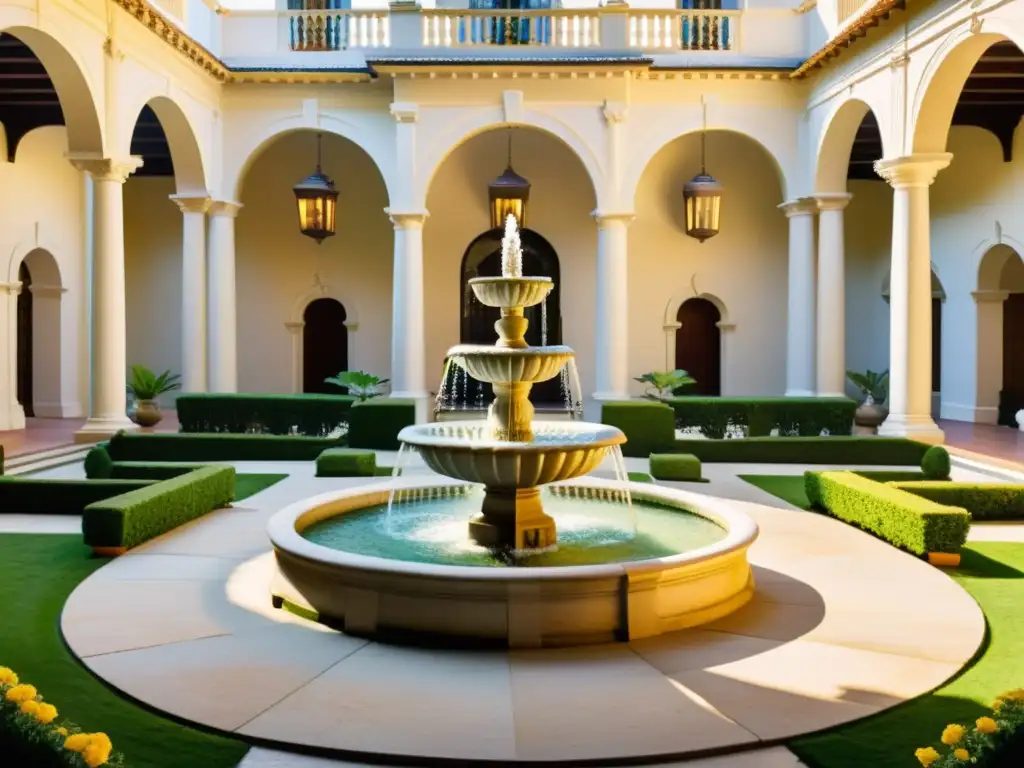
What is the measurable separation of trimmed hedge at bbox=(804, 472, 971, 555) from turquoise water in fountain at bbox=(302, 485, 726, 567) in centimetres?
185

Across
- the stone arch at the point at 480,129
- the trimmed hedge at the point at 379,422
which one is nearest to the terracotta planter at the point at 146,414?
the trimmed hedge at the point at 379,422

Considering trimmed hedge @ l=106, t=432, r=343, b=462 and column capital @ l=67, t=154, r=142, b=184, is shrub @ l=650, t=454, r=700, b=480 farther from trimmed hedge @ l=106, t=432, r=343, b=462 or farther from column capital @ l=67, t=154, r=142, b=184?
column capital @ l=67, t=154, r=142, b=184

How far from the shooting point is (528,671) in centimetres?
562

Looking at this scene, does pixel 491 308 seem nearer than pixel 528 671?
No

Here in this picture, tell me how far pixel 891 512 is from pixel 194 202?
50.2 ft

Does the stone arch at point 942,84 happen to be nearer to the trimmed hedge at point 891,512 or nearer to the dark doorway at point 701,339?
the trimmed hedge at point 891,512

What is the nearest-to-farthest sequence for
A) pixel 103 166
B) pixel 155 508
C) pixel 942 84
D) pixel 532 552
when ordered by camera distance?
Answer: pixel 532 552, pixel 155 508, pixel 942 84, pixel 103 166

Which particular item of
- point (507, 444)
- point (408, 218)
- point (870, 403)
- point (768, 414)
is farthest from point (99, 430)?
point (870, 403)

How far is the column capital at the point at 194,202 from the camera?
18969 millimetres

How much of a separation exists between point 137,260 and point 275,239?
3.66 metres

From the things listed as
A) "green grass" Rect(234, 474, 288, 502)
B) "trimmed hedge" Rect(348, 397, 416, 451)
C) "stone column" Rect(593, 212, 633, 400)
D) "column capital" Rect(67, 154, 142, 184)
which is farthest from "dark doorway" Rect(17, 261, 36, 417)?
"stone column" Rect(593, 212, 633, 400)

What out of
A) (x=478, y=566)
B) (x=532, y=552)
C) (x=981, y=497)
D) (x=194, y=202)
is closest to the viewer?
(x=478, y=566)

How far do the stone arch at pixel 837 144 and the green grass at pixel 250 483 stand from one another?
39.9 feet

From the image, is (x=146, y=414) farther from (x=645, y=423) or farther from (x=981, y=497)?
(x=981, y=497)
